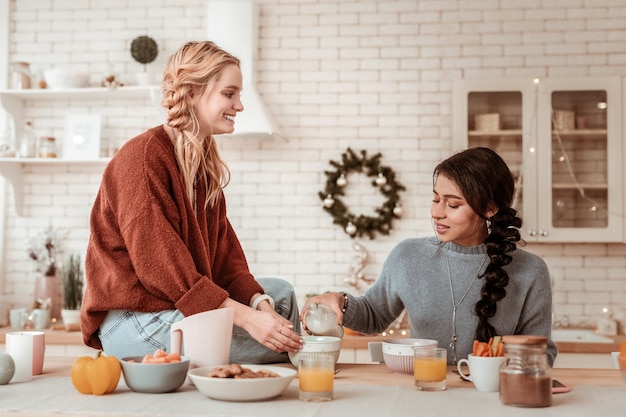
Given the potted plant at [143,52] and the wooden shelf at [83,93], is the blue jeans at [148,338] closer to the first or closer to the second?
the wooden shelf at [83,93]

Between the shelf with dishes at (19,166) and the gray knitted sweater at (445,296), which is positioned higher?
the shelf with dishes at (19,166)

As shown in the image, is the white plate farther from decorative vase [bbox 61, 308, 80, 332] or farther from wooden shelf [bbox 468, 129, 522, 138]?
wooden shelf [bbox 468, 129, 522, 138]

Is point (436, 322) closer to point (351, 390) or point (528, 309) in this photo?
point (528, 309)

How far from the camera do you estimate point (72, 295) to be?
4.85 m

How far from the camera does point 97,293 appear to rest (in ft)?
7.62

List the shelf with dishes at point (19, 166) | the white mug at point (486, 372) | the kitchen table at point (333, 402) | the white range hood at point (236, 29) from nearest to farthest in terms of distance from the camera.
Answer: the kitchen table at point (333, 402)
the white mug at point (486, 372)
the white range hood at point (236, 29)
the shelf with dishes at point (19, 166)

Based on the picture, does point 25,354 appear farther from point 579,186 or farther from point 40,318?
point 579,186

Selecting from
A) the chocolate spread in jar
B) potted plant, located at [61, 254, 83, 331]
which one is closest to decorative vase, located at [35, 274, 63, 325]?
potted plant, located at [61, 254, 83, 331]

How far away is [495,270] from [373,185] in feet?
7.79

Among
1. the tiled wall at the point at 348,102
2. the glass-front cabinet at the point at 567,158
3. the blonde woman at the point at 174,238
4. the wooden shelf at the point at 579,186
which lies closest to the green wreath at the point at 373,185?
the tiled wall at the point at 348,102

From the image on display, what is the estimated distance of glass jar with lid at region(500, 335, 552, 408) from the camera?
178 cm

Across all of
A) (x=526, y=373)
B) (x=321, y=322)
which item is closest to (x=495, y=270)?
(x=321, y=322)

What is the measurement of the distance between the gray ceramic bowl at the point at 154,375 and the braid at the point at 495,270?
116 centimetres

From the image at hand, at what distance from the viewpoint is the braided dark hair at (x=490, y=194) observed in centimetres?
273
